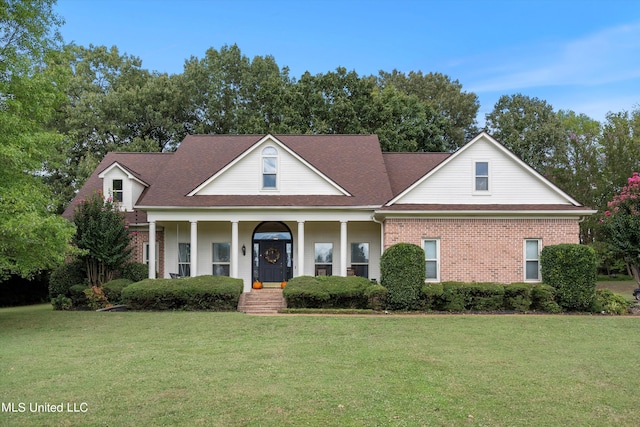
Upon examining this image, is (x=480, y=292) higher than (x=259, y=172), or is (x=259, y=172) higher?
(x=259, y=172)

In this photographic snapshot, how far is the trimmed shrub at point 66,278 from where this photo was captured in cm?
2077

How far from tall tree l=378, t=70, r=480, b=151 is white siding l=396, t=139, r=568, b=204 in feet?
89.3

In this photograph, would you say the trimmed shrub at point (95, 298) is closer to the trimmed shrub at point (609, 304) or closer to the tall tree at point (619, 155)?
the trimmed shrub at point (609, 304)

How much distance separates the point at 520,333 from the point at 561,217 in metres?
7.84

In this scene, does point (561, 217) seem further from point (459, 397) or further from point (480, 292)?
point (459, 397)

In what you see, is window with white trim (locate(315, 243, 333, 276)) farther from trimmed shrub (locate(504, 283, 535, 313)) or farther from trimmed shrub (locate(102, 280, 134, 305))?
trimmed shrub (locate(102, 280, 134, 305))

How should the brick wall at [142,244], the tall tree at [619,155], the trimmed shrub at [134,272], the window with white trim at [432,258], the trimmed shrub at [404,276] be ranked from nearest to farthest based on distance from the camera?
the trimmed shrub at [404,276], the window with white trim at [432,258], the trimmed shrub at [134,272], the brick wall at [142,244], the tall tree at [619,155]

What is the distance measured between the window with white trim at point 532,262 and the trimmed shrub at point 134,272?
14781mm

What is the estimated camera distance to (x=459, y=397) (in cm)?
738

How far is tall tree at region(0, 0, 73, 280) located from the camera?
511 inches

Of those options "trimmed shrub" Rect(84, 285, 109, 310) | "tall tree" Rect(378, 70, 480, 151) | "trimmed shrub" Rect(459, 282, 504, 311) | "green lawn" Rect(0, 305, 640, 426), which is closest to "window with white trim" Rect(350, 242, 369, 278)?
"trimmed shrub" Rect(459, 282, 504, 311)

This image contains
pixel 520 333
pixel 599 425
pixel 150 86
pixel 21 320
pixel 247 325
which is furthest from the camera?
pixel 150 86

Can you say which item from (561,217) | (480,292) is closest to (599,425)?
(480,292)

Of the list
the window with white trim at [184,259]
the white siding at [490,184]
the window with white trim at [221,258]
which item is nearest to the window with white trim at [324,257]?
the window with white trim at [221,258]
